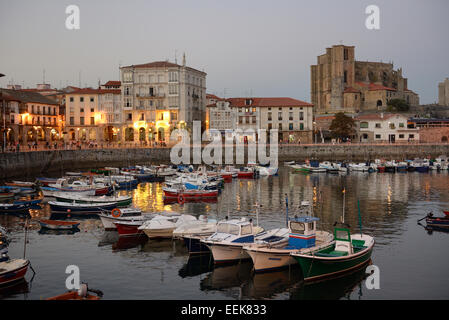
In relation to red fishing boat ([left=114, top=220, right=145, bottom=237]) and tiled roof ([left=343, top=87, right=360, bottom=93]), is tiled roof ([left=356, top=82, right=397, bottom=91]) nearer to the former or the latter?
tiled roof ([left=343, top=87, right=360, bottom=93])

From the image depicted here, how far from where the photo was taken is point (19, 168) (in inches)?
2662

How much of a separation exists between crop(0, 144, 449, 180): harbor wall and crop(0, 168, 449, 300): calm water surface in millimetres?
26065

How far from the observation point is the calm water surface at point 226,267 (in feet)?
76.0

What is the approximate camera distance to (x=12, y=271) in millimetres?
23062

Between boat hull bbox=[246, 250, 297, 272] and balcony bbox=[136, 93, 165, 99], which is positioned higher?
balcony bbox=[136, 93, 165, 99]

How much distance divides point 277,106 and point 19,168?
6305 centimetres

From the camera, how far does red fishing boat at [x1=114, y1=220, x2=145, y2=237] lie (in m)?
33.3

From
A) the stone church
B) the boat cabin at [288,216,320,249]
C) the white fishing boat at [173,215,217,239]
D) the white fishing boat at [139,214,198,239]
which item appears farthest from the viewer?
the stone church

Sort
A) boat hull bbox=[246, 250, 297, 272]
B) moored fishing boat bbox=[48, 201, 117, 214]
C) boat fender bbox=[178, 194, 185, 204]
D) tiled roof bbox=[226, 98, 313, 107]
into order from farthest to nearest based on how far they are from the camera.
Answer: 1. tiled roof bbox=[226, 98, 313, 107]
2. boat fender bbox=[178, 194, 185, 204]
3. moored fishing boat bbox=[48, 201, 117, 214]
4. boat hull bbox=[246, 250, 297, 272]

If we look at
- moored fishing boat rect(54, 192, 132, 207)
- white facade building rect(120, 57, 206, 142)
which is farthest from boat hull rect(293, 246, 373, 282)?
white facade building rect(120, 57, 206, 142)

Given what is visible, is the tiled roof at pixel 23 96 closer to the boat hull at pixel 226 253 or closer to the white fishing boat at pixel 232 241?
the white fishing boat at pixel 232 241

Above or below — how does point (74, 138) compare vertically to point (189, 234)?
above
